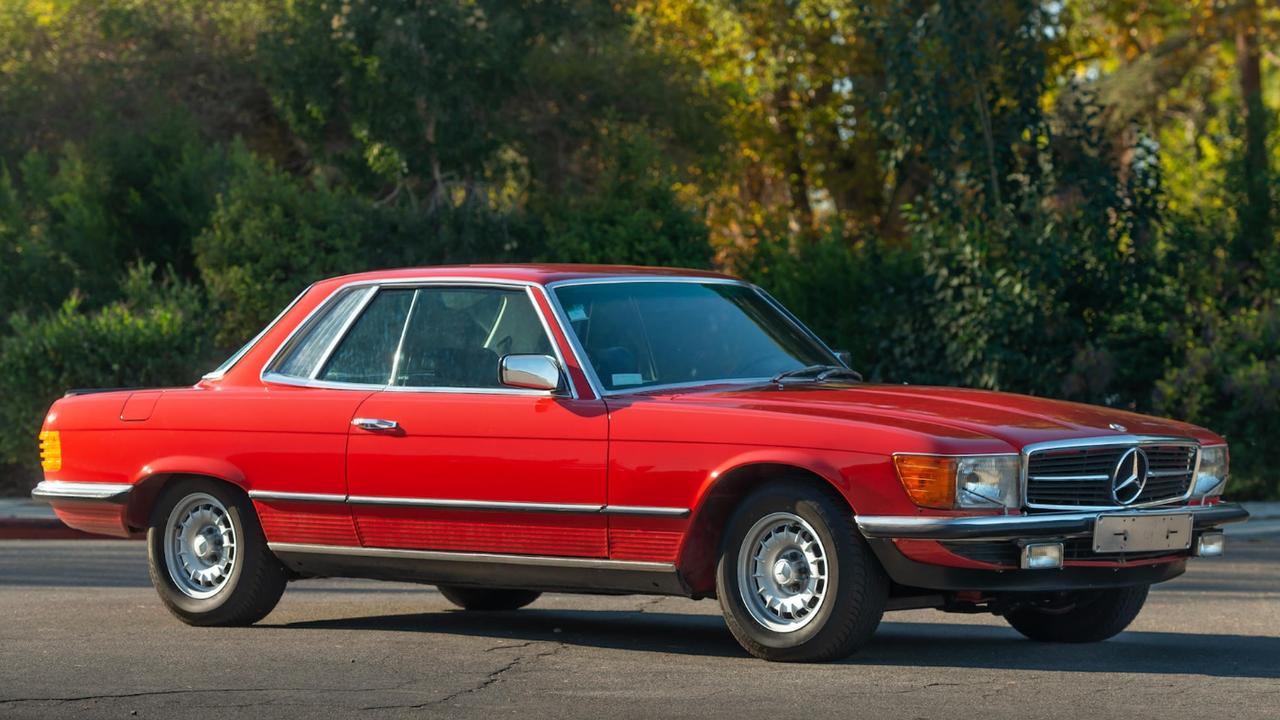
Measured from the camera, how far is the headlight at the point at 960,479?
7004mm

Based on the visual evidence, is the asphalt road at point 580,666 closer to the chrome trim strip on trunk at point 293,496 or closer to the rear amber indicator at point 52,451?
the chrome trim strip on trunk at point 293,496

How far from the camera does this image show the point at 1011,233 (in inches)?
744

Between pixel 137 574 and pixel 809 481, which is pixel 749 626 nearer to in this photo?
pixel 809 481

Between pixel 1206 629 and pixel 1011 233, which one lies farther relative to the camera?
pixel 1011 233

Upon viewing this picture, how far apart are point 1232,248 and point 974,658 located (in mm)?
12230

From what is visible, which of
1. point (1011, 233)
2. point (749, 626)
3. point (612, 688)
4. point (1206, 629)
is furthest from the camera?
point (1011, 233)

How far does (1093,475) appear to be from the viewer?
7332mm

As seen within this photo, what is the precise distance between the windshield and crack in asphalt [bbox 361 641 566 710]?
114 cm

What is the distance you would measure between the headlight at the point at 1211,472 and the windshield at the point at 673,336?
1731mm

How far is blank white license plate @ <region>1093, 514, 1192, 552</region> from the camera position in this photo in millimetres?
7242

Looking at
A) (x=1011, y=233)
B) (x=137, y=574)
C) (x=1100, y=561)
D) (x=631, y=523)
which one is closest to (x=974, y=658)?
(x=1100, y=561)

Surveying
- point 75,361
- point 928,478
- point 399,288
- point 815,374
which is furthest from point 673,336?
point 75,361

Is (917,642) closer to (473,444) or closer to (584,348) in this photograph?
(584,348)

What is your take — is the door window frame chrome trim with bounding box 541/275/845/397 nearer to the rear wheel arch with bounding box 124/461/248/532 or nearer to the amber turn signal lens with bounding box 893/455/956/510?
the amber turn signal lens with bounding box 893/455/956/510
